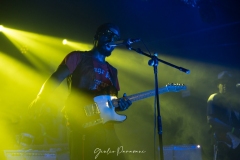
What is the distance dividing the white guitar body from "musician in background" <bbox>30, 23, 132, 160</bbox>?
0.06 m

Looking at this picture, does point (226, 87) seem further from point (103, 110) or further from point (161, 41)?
point (103, 110)

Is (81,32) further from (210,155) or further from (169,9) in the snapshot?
(210,155)

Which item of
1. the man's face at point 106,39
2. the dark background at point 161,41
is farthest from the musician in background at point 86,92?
the dark background at point 161,41

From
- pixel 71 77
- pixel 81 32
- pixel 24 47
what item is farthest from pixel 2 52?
pixel 71 77

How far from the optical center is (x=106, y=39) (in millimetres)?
3314

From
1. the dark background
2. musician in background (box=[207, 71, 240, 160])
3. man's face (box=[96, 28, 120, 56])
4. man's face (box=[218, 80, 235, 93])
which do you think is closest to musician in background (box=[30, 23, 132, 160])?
man's face (box=[96, 28, 120, 56])

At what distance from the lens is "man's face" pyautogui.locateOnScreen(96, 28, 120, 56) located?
129 inches

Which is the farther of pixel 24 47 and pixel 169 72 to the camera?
pixel 24 47

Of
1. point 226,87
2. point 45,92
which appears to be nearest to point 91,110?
point 45,92

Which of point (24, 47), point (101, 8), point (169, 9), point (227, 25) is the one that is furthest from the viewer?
point (24, 47)

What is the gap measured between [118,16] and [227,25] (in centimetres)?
294

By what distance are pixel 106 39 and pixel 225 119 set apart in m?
3.63

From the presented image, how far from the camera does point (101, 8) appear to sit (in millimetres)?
7156

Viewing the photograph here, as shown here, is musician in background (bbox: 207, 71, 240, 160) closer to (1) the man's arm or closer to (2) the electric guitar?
(2) the electric guitar
